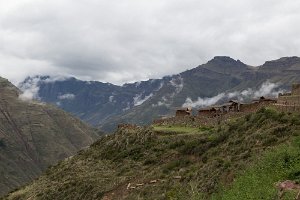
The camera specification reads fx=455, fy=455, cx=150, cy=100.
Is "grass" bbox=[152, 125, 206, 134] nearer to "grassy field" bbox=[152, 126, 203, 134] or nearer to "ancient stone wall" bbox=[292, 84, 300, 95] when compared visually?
"grassy field" bbox=[152, 126, 203, 134]

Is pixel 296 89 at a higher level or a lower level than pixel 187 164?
higher

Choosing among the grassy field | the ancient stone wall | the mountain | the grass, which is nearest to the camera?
the mountain

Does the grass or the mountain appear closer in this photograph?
the mountain

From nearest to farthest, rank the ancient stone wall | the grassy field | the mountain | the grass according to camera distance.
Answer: the mountain
the ancient stone wall
the grass
the grassy field

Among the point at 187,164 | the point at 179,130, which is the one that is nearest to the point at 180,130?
the point at 179,130

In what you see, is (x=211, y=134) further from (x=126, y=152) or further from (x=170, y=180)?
(x=126, y=152)

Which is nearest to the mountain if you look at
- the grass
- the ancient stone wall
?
the grass

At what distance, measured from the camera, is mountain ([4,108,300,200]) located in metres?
31.3

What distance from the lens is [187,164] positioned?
50.9 metres

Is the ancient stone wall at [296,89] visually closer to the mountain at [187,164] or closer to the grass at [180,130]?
the mountain at [187,164]

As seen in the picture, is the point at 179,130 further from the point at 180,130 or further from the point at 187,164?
the point at 187,164

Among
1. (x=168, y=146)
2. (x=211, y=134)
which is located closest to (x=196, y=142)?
(x=211, y=134)

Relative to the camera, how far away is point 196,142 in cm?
5412

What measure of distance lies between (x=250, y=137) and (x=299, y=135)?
7.29 m
